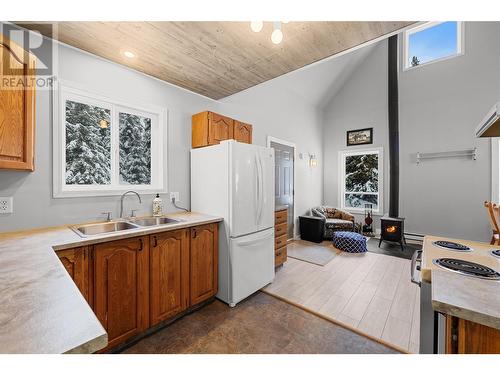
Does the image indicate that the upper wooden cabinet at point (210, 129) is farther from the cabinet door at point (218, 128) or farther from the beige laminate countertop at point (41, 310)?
the beige laminate countertop at point (41, 310)

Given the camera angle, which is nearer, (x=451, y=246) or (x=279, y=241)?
(x=451, y=246)

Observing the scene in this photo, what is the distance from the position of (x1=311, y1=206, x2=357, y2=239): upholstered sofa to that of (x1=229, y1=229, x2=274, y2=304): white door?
2.40 metres

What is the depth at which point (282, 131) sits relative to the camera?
14.5ft

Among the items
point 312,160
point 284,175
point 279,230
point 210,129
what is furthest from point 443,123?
point 210,129

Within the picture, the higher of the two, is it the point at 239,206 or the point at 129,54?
the point at 129,54

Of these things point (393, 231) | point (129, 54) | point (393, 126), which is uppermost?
point (393, 126)

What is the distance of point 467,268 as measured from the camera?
0.98 metres

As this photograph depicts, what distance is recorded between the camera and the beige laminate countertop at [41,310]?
473 millimetres

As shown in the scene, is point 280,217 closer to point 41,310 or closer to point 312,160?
point 312,160

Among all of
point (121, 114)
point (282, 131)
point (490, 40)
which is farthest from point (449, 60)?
point (121, 114)

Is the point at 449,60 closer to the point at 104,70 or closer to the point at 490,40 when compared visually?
the point at 490,40

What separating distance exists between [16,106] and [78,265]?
1.09 m

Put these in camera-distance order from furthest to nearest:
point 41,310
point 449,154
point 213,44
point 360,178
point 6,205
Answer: point 360,178, point 449,154, point 213,44, point 6,205, point 41,310
